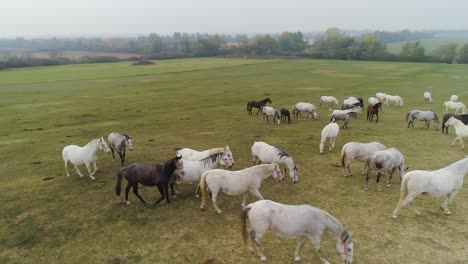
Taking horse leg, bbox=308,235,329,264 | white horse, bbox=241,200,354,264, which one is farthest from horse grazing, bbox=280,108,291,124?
horse leg, bbox=308,235,329,264

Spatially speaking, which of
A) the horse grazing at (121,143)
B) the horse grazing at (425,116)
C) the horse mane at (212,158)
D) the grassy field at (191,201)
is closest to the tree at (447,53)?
the grassy field at (191,201)

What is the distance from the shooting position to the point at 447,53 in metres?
84.1

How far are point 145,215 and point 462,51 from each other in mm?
96337

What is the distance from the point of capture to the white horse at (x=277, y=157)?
11.3 m

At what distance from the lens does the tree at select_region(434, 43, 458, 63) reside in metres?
80.2

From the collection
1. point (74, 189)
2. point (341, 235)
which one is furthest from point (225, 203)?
point (74, 189)

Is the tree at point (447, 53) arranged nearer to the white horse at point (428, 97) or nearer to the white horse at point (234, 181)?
the white horse at point (428, 97)

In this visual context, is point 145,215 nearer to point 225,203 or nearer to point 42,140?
point 225,203

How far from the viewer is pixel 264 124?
2130 centimetres

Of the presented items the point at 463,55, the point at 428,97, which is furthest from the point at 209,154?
the point at 463,55

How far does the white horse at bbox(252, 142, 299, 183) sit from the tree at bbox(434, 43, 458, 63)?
8885cm

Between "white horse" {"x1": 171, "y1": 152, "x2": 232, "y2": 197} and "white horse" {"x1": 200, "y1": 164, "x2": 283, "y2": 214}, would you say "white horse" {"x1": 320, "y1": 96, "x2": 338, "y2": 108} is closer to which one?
"white horse" {"x1": 171, "y1": 152, "x2": 232, "y2": 197}

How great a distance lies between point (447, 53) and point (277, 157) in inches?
3784

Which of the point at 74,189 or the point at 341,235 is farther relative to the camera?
the point at 74,189
